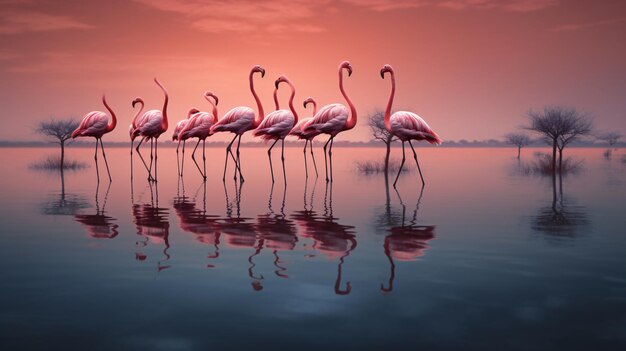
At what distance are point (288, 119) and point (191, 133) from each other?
415 centimetres

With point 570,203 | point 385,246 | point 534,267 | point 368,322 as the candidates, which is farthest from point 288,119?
point 368,322

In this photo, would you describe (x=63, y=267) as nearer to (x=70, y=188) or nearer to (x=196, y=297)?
(x=196, y=297)

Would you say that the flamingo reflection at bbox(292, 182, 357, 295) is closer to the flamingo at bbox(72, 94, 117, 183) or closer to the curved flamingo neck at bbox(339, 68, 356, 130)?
the curved flamingo neck at bbox(339, 68, 356, 130)

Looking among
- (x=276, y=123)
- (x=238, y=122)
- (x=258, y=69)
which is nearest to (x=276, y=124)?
(x=276, y=123)

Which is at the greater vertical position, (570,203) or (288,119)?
(288,119)

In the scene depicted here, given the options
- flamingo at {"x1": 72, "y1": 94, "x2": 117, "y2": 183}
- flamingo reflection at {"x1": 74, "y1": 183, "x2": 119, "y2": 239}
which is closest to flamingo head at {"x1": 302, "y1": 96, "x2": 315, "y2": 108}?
flamingo at {"x1": 72, "y1": 94, "x2": 117, "y2": 183}

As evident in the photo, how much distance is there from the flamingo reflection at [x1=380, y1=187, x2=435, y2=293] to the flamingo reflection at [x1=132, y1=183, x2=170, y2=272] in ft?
8.99

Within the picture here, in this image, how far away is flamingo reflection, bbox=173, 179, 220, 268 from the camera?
26.6 feet

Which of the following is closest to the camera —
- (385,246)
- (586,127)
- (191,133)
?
(385,246)

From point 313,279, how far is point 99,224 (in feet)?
19.0

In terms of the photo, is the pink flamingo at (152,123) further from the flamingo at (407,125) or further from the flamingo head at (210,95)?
the flamingo at (407,125)

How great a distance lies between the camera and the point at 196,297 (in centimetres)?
525

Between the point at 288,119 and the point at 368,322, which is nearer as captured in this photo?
the point at 368,322

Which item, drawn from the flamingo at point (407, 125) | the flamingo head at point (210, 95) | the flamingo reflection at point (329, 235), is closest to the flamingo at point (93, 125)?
the flamingo head at point (210, 95)
